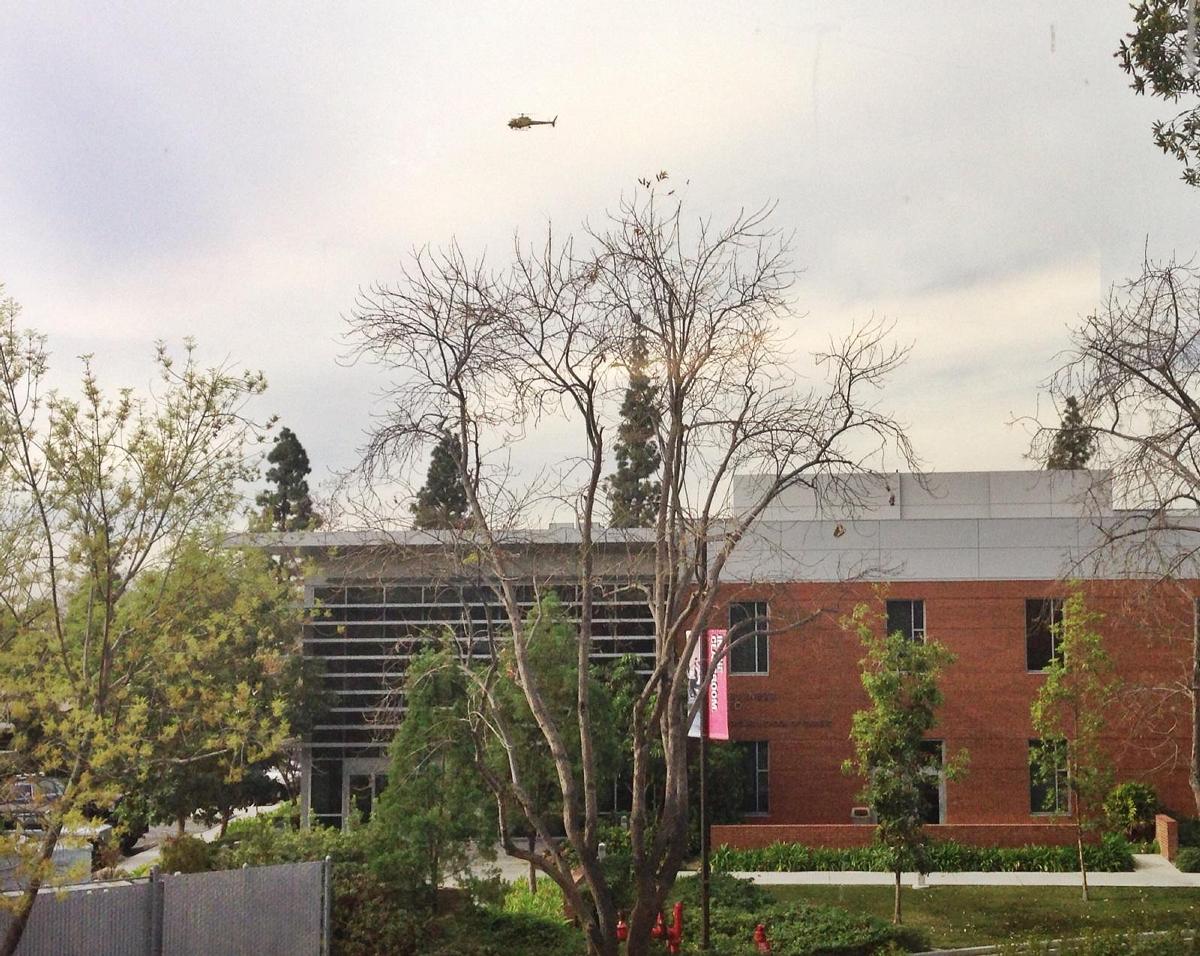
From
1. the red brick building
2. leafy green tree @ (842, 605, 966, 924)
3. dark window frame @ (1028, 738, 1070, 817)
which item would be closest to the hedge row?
dark window frame @ (1028, 738, 1070, 817)

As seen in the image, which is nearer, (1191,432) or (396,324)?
(1191,432)

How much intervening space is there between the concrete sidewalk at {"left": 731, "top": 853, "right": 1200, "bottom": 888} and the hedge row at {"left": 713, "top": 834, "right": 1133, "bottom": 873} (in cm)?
40

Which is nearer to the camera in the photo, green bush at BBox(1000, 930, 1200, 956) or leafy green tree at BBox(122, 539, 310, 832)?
leafy green tree at BBox(122, 539, 310, 832)

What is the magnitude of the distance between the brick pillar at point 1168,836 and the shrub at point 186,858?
21889mm

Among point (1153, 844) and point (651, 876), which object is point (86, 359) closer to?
point (651, 876)

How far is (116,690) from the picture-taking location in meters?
16.5

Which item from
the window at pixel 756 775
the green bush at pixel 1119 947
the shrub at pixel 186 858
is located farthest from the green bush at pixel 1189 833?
the shrub at pixel 186 858

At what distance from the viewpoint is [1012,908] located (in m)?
25.7

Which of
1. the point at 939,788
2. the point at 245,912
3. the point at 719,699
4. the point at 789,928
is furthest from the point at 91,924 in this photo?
the point at 939,788

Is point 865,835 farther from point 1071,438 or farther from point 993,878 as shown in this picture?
point 1071,438

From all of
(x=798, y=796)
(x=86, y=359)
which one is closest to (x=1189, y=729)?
(x=798, y=796)

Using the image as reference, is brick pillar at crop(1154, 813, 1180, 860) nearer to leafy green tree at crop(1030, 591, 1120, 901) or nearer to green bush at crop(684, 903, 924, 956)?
leafy green tree at crop(1030, 591, 1120, 901)

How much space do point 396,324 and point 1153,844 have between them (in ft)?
81.9

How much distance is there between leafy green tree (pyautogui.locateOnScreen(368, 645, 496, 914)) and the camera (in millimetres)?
21719
